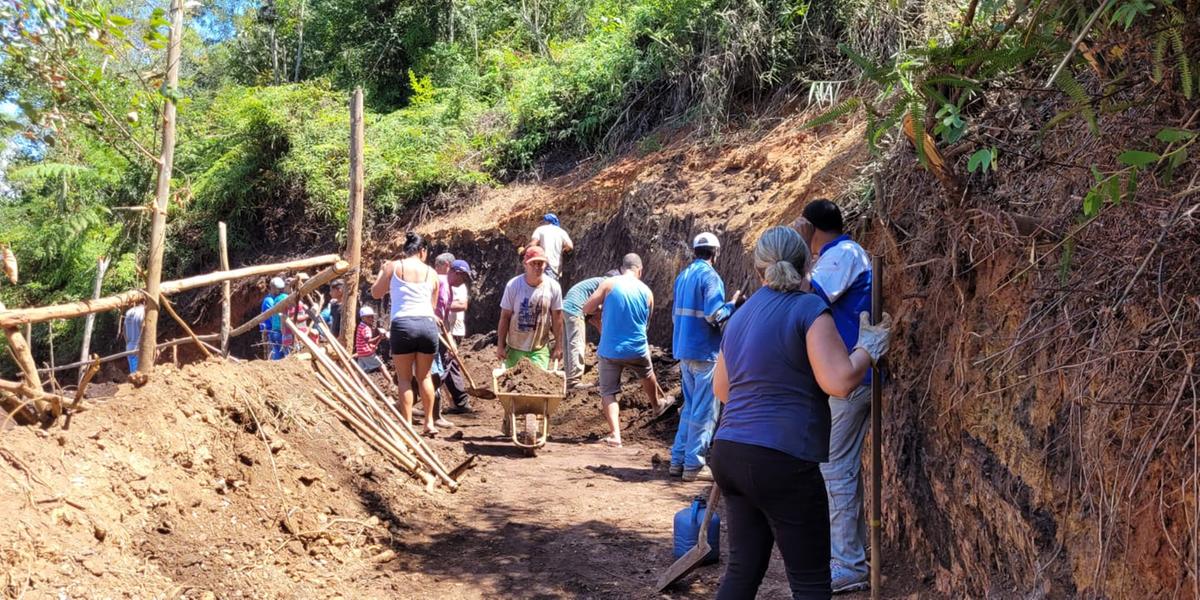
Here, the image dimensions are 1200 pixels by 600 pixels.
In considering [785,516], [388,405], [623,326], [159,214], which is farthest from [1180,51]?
[623,326]

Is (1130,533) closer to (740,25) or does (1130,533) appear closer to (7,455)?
(7,455)

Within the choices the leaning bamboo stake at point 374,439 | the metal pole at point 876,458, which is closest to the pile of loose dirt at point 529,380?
the leaning bamboo stake at point 374,439

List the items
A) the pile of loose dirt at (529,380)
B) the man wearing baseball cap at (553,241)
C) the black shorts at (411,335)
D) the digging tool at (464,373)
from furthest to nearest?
the man wearing baseball cap at (553,241) < the digging tool at (464,373) < the pile of loose dirt at (529,380) < the black shorts at (411,335)

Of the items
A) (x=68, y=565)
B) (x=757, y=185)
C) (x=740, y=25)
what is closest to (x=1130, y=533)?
(x=68, y=565)

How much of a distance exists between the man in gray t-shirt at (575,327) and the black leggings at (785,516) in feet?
24.4

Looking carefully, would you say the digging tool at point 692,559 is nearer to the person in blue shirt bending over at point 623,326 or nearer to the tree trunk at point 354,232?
the person in blue shirt bending over at point 623,326

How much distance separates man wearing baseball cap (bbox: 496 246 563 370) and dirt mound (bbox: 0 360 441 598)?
328 cm

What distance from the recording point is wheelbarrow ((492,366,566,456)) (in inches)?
375

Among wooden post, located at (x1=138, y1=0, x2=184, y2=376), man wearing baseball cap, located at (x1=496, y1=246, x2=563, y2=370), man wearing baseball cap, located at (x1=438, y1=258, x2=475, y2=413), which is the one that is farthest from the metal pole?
man wearing baseball cap, located at (x1=438, y1=258, x2=475, y2=413)

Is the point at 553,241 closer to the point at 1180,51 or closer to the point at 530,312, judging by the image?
the point at 530,312

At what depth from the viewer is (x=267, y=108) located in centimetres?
2022

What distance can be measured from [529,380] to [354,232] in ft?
7.57

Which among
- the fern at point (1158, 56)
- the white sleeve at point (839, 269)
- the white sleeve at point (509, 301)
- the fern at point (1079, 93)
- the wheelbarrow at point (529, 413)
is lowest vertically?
the wheelbarrow at point (529, 413)

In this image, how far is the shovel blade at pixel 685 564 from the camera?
5.44m
